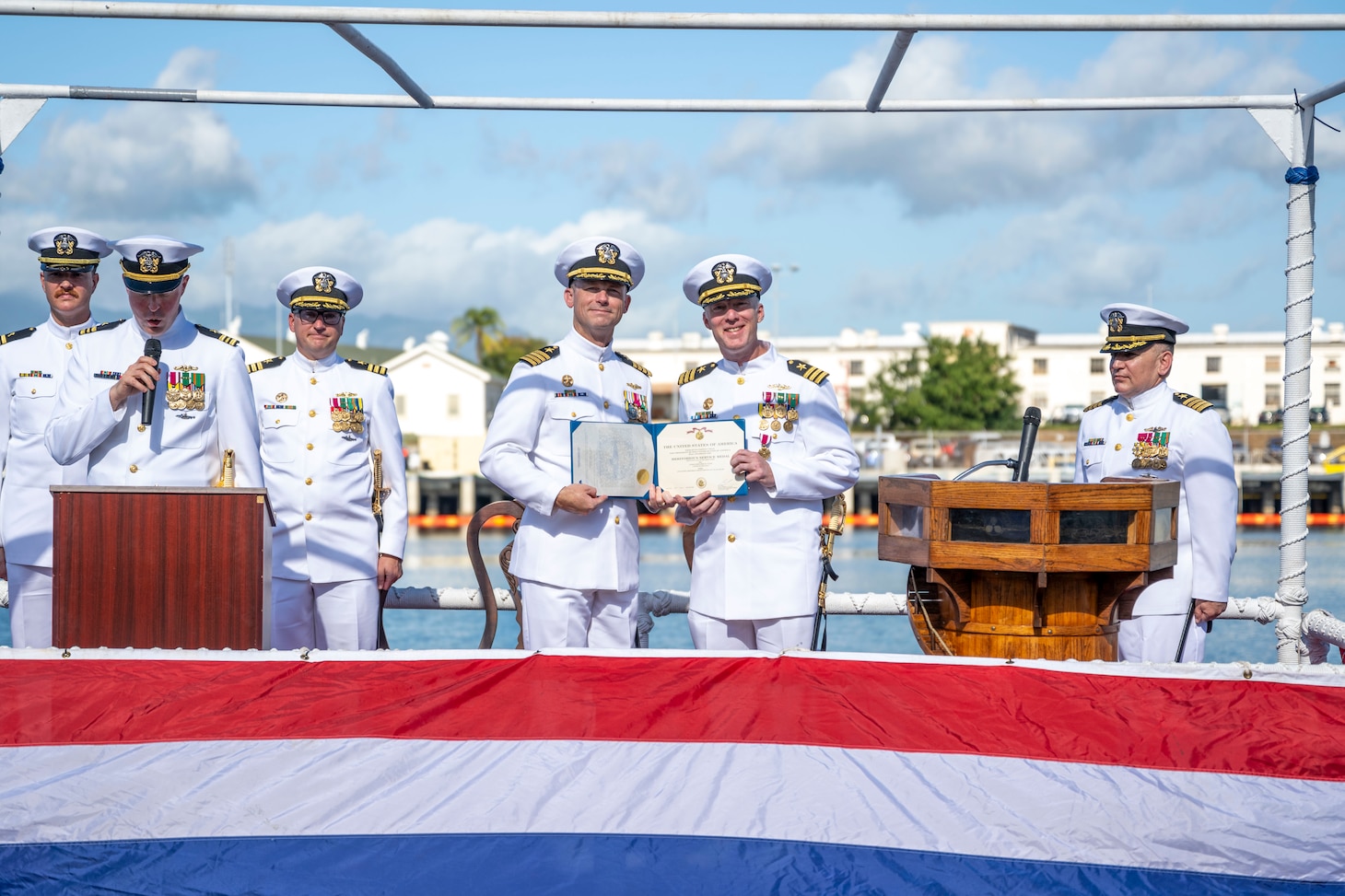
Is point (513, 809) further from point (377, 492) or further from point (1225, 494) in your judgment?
point (1225, 494)

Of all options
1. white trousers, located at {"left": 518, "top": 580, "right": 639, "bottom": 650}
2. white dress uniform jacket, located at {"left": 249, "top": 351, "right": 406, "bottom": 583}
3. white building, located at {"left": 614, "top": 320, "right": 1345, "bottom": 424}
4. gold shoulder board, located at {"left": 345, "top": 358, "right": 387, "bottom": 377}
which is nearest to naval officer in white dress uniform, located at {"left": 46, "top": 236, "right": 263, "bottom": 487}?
white dress uniform jacket, located at {"left": 249, "top": 351, "right": 406, "bottom": 583}

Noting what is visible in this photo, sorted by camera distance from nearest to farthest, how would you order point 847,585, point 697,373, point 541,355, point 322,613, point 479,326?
1. point 541,355
2. point 697,373
3. point 322,613
4. point 847,585
5. point 479,326

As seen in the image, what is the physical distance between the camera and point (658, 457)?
3.57m

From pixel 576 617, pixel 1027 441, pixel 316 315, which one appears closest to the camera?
pixel 1027 441

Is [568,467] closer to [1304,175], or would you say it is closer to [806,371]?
[806,371]

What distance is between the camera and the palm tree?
218 ft

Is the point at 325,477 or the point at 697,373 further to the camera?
the point at 325,477

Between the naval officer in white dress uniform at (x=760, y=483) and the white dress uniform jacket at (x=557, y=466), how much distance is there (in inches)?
10.5

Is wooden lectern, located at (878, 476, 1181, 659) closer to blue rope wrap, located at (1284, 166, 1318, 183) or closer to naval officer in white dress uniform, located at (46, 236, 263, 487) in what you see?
blue rope wrap, located at (1284, 166, 1318, 183)

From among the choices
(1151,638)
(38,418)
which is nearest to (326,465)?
(38,418)

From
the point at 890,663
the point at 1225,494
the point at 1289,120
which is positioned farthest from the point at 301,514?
A: the point at 1289,120

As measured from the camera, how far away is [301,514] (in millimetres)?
4363

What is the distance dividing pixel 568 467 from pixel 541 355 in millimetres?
379

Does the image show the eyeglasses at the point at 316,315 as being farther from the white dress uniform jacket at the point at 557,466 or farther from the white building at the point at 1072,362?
the white building at the point at 1072,362
